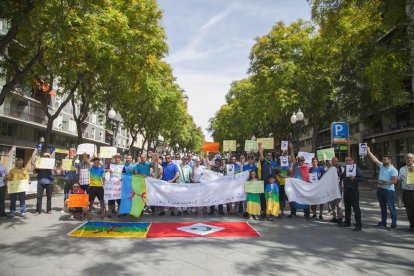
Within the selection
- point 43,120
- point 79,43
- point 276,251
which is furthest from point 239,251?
point 43,120

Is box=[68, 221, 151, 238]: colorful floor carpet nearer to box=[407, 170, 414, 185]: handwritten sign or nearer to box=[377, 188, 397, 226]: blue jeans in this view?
box=[377, 188, 397, 226]: blue jeans

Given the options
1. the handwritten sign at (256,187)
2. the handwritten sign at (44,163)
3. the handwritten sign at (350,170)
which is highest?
the handwritten sign at (44,163)

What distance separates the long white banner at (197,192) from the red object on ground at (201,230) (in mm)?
1240

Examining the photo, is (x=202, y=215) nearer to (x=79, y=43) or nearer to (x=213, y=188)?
(x=213, y=188)

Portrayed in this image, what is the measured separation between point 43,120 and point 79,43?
1253 inches

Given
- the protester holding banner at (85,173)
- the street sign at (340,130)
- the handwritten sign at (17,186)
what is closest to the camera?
the handwritten sign at (17,186)

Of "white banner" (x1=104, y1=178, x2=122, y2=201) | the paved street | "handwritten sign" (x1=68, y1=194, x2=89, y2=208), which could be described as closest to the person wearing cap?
"handwritten sign" (x1=68, y1=194, x2=89, y2=208)

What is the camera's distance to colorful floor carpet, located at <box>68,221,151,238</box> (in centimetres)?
759

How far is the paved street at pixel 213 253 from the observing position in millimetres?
5355

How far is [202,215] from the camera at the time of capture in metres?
10.8

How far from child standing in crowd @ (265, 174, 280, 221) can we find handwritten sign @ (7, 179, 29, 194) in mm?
7398

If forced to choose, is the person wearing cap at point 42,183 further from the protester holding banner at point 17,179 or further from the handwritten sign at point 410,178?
the handwritten sign at point 410,178

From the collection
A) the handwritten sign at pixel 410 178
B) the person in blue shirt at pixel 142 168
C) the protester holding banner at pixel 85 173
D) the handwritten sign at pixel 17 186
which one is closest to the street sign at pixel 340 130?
the handwritten sign at pixel 410 178

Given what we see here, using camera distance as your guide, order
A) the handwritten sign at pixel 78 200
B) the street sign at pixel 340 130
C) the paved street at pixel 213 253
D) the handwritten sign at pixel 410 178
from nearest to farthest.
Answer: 1. the paved street at pixel 213 253
2. the handwritten sign at pixel 410 178
3. the handwritten sign at pixel 78 200
4. the street sign at pixel 340 130
